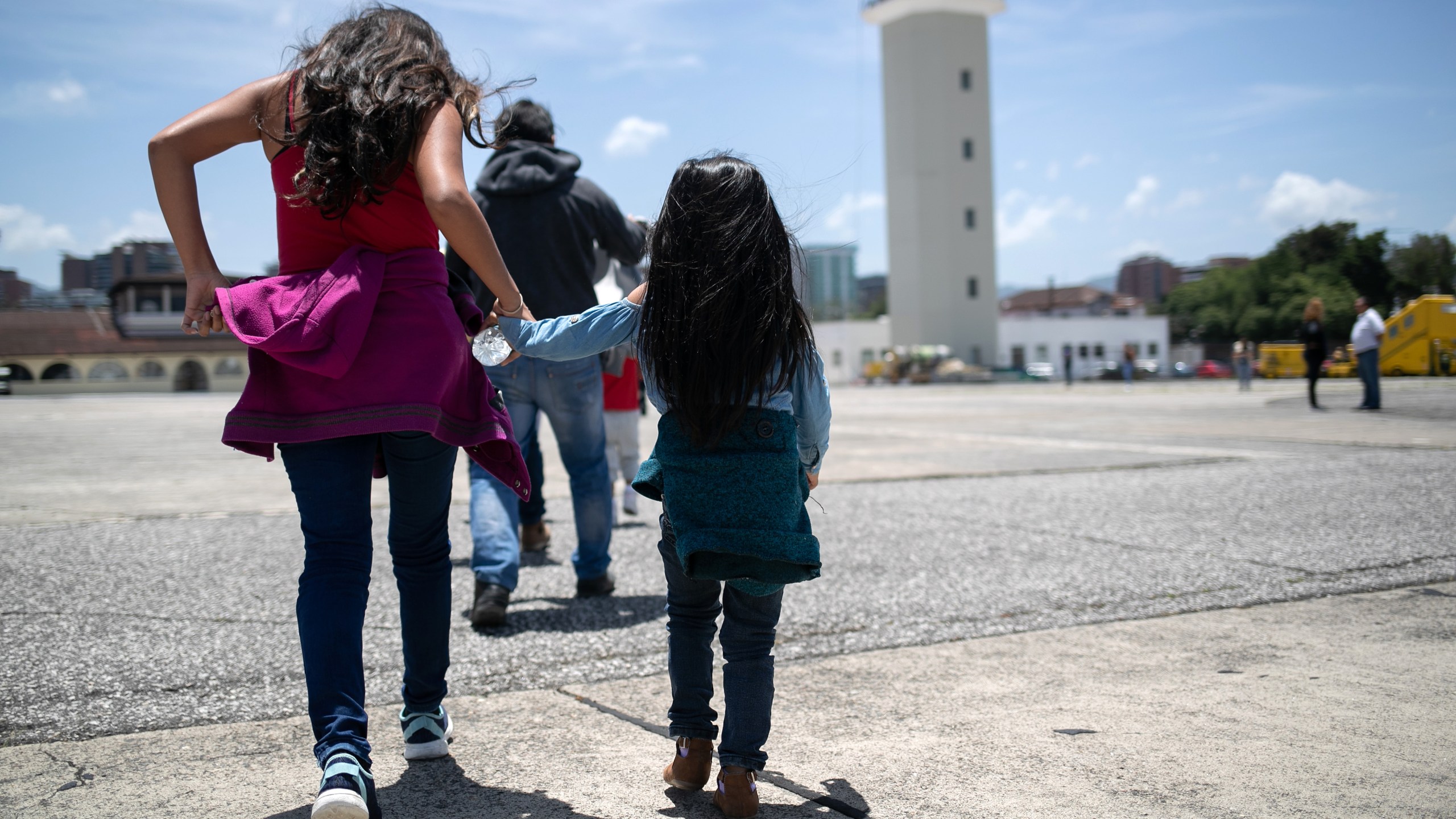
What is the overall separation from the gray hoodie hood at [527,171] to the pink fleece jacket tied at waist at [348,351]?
154cm

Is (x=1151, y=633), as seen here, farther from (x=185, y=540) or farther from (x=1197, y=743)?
(x=185, y=540)

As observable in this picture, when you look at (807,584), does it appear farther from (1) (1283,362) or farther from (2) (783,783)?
(1) (1283,362)

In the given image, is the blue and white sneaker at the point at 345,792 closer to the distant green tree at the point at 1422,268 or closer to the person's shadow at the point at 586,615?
the person's shadow at the point at 586,615

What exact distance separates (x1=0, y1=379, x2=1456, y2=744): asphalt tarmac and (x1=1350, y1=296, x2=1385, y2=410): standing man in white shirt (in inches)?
199

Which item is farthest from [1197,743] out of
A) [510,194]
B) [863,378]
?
[863,378]

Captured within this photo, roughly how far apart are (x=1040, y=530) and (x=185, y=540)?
13.6 ft

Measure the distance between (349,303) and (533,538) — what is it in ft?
9.75

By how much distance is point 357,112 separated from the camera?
1.94 meters

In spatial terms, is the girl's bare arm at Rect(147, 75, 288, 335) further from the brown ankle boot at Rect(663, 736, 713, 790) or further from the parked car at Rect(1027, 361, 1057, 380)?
the parked car at Rect(1027, 361, 1057, 380)

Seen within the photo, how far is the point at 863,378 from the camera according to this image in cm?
6200

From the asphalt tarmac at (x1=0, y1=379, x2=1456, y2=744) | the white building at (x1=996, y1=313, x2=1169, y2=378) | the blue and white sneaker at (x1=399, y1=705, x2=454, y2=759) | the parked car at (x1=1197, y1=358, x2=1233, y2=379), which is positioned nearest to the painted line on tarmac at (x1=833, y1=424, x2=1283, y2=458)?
the asphalt tarmac at (x1=0, y1=379, x2=1456, y2=744)

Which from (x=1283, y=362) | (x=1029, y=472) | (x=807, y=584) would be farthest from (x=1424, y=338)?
(x=807, y=584)

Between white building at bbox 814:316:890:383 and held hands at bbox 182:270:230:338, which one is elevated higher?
white building at bbox 814:316:890:383

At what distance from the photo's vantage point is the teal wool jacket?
6.20 ft
